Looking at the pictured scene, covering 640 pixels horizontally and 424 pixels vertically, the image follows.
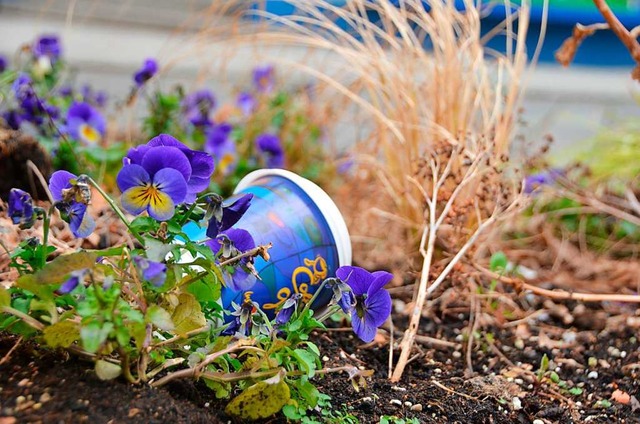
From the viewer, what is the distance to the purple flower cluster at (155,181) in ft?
3.61

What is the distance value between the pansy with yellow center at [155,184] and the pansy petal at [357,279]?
32 centimetres

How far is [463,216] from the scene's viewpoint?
1.96 meters

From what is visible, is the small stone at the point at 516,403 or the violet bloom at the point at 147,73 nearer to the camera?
the small stone at the point at 516,403

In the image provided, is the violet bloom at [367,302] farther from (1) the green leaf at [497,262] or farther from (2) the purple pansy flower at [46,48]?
(2) the purple pansy flower at [46,48]

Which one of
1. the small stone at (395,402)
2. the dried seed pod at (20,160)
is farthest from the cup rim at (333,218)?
the dried seed pod at (20,160)

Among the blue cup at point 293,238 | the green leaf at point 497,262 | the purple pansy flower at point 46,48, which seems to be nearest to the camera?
the blue cup at point 293,238

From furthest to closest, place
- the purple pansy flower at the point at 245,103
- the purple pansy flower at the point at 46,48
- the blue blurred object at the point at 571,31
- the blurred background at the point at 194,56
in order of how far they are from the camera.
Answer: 1. the blue blurred object at the point at 571,31
2. the blurred background at the point at 194,56
3. the purple pansy flower at the point at 245,103
4. the purple pansy flower at the point at 46,48

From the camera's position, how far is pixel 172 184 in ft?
3.61

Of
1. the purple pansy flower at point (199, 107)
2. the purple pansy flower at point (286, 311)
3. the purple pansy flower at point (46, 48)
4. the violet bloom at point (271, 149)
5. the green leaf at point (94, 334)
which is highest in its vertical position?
the purple pansy flower at point (46, 48)

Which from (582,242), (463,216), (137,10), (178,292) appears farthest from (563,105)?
(178,292)

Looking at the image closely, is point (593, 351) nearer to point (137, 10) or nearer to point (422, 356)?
point (422, 356)

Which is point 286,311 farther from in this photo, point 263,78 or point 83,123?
point 263,78

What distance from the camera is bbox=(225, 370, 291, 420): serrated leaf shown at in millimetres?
1195

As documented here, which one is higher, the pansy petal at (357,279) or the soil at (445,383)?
the pansy petal at (357,279)
